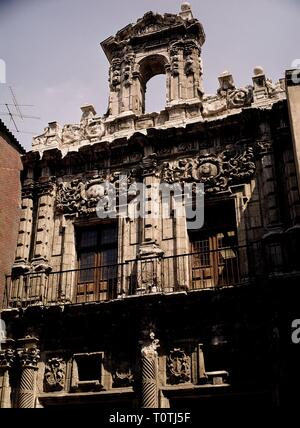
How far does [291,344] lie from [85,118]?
8.66 m

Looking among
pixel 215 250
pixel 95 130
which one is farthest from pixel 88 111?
pixel 215 250

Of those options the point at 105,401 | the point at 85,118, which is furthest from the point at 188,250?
the point at 85,118

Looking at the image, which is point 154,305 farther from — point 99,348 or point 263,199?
point 263,199

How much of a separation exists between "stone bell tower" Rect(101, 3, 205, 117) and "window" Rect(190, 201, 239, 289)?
11.7 feet

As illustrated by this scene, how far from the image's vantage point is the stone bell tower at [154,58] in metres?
15.8

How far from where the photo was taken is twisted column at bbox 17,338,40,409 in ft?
40.4

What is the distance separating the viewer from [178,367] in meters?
12.0

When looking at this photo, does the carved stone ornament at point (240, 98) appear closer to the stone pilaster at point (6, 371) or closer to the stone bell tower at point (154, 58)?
the stone bell tower at point (154, 58)

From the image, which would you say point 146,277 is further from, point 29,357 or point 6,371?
point 6,371

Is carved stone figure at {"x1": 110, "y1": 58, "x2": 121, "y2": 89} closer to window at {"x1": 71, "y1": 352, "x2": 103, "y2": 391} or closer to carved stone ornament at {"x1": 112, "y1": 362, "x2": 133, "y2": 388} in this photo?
window at {"x1": 71, "y1": 352, "x2": 103, "y2": 391}

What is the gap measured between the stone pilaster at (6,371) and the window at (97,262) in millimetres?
1991

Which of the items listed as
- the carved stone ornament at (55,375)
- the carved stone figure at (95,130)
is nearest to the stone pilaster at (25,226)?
the carved stone figure at (95,130)

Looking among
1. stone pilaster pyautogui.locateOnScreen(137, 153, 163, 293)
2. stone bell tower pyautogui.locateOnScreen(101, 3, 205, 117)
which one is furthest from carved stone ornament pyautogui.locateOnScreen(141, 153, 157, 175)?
stone bell tower pyautogui.locateOnScreen(101, 3, 205, 117)

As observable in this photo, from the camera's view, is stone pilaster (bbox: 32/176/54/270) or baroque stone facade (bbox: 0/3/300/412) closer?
baroque stone facade (bbox: 0/3/300/412)
